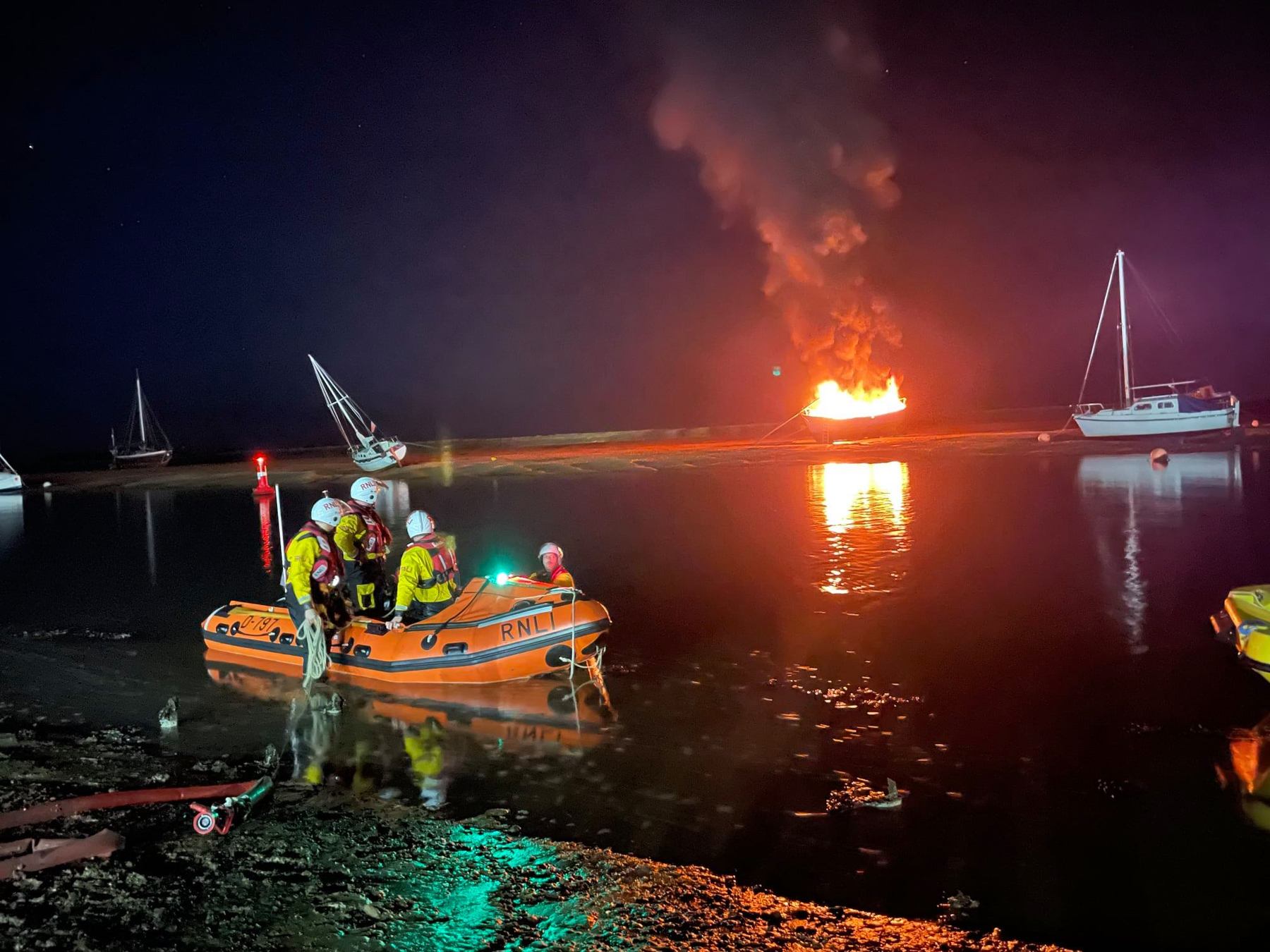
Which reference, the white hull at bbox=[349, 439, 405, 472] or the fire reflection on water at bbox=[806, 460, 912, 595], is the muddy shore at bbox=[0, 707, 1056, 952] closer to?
the fire reflection on water at bbox=[806, 460, 912, 595]

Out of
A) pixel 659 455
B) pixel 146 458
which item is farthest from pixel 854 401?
pixel 146 458

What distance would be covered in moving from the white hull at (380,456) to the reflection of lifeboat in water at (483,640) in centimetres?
3161

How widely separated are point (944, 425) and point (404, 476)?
105ft

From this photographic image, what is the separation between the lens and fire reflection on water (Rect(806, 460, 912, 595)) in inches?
517

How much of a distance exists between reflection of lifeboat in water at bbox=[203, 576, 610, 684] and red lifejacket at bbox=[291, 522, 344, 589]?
66 cm

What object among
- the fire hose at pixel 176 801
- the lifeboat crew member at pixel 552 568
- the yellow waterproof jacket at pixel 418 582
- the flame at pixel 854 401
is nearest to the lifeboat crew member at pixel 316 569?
the yellow waterproof jacket at pixel 418 582

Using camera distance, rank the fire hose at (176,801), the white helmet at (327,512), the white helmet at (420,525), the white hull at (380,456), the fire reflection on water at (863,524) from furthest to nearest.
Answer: the white hull at (380,456) < the fire reflection on water at (863,524) < the white helmet at (420,525) < the white helmet at (327,512) < the fire hose at (176,801)

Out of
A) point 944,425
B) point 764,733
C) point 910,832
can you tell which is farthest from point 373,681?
point 944,425

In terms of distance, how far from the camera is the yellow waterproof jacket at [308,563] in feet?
29.2

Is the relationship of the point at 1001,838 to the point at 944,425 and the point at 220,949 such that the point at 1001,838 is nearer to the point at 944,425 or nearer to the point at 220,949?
the point at 220,949

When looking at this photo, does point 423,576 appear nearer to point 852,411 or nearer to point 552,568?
point 552,568

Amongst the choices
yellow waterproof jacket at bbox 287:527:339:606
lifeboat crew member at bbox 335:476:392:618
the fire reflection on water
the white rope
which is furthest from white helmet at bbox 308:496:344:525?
the fire reflection on water

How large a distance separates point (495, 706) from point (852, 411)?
41635 millimetres

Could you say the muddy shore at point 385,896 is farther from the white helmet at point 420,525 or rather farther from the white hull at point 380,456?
the white hull at point 380,456
